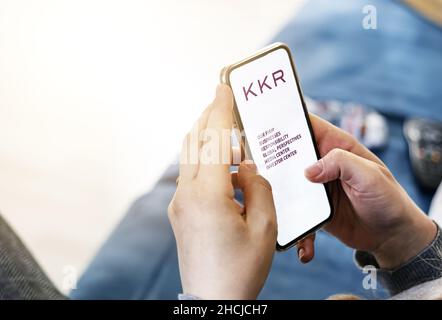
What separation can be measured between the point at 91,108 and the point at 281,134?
1.56ft

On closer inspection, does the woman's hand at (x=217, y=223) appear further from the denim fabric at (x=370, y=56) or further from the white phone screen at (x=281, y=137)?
the denim fabric at (x=370, y=56)

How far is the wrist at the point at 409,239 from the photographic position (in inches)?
22.9

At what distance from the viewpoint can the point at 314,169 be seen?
563 millimetres

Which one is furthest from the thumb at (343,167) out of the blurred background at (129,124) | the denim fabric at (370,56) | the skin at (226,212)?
the denim fabric at (370,56)

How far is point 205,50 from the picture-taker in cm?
96

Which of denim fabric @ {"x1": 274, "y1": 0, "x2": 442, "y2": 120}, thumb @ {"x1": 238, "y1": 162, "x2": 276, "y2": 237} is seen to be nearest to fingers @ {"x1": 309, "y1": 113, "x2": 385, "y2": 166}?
thumb @ {"x1": 238, "y1": 162, "x2": 276, "y2": 237}

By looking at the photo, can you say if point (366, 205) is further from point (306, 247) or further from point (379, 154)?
point (379, 154)

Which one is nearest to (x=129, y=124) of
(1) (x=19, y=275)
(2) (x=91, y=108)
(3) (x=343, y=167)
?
(2) (x=91, y=108)

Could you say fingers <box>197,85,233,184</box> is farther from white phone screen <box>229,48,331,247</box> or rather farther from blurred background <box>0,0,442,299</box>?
blurred background <box>0,0,442,299</box>

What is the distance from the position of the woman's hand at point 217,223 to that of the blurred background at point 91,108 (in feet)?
1.30

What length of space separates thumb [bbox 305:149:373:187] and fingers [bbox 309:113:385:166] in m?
0.04
